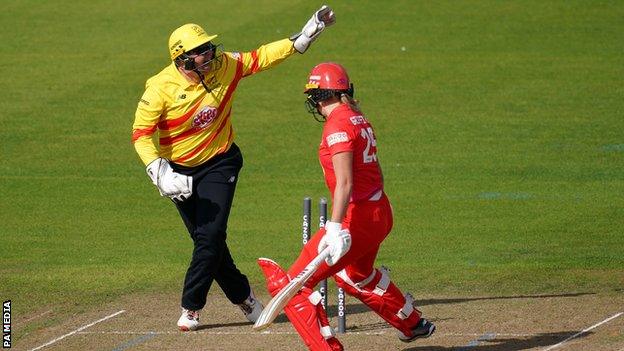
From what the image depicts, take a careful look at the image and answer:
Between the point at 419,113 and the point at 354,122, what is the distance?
36.0 feet

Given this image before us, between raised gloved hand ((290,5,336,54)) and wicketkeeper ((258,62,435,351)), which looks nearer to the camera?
wicketkeeper ((258,62,435,351))

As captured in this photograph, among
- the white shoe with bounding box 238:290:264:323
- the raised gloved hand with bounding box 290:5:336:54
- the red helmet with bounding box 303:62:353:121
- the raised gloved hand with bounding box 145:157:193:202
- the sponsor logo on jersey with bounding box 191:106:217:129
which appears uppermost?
the raised gloved hand with bounding box 290:5:336:54

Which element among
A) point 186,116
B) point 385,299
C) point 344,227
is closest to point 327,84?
point 344,227

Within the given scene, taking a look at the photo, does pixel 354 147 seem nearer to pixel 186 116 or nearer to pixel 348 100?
pixel 348 100

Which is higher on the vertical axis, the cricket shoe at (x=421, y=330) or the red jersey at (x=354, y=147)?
the red jersey at (x=354, y=147)

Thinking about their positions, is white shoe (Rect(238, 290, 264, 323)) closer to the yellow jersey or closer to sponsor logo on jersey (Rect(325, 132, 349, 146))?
the yellow jersey

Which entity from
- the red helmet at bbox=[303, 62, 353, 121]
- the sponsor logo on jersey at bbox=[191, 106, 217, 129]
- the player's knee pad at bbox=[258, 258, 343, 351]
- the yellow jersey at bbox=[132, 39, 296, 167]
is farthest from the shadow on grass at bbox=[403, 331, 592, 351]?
the sponsor logo on jersey at bbox=[191, 106, 217, 129]

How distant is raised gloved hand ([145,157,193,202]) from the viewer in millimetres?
10969

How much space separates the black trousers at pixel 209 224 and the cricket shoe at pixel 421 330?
76.1 inches

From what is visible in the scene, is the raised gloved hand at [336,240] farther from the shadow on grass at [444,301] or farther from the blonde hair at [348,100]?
the shadow on grass at [444,301]

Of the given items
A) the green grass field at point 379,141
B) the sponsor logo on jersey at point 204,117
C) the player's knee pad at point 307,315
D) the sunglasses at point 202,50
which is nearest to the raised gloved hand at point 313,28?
the sunglasses at point 202,50

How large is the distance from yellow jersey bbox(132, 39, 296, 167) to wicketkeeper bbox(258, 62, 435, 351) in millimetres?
1617

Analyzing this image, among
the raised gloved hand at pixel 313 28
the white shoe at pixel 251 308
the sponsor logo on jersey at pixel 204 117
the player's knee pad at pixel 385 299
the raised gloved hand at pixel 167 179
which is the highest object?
the raised gloved hand at pixel 313 28

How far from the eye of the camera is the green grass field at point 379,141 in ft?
45.3
